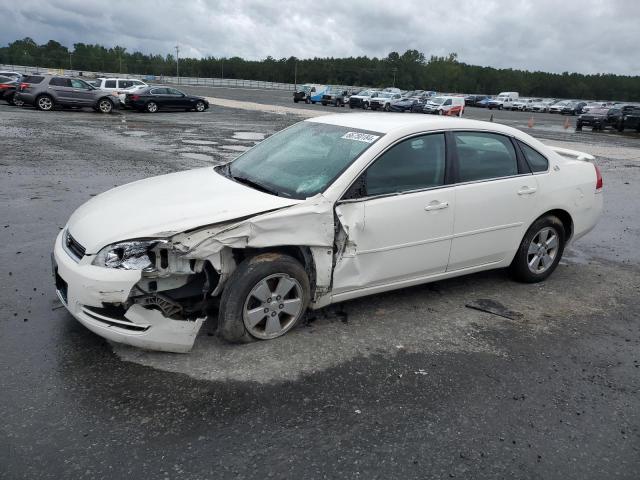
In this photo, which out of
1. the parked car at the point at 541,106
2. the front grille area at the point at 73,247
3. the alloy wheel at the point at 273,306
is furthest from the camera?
the parked car at the point at 541,106

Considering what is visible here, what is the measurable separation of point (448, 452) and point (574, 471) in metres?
0.63

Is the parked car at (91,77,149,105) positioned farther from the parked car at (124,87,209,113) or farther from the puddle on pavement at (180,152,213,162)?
the puddle on pavement at (180,152,213,162)

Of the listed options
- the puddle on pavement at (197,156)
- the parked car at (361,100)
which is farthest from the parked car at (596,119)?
the puddle on pavement at (197,156)

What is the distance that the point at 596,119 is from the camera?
32.0 m

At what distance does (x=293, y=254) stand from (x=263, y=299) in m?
0.42

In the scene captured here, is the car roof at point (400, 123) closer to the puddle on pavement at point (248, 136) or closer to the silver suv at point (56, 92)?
the puddle on pavement at point (248, 136)

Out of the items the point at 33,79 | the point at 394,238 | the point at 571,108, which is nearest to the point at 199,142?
the point at 394,238

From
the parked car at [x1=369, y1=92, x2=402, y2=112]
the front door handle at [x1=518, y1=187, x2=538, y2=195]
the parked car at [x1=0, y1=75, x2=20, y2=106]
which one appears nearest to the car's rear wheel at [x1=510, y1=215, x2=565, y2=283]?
the front door handle at [x1=518, y1=187, x2=538, y2=195]

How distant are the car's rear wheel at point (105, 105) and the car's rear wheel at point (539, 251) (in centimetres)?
2398

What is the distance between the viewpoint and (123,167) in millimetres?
11016

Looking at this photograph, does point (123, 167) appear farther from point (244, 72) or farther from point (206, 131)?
point (244, 72)

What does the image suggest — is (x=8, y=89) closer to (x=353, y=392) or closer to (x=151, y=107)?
(x=151, y=107)

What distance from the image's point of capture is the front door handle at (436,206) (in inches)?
171

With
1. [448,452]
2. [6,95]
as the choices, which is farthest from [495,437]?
[6,95]
